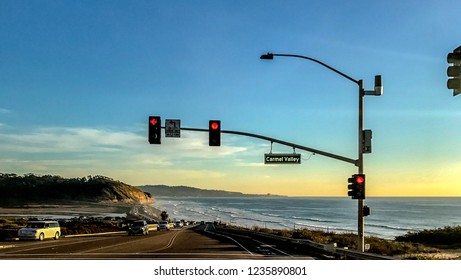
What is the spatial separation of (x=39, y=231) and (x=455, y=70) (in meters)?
30.9

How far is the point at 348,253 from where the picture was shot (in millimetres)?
24188


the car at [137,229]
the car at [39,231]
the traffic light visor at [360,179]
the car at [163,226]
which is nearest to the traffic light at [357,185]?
the traffic light visor at [360,179]

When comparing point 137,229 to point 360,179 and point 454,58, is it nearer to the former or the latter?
point 360,179

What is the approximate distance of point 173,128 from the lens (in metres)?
27.6

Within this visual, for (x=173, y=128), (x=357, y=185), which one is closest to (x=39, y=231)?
(x=173, y=128)

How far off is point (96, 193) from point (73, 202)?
7374 millimetres

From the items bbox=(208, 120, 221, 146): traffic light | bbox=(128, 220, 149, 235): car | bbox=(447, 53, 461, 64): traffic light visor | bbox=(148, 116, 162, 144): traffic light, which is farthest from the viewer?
bbox=(128, 220, 149, 235): car

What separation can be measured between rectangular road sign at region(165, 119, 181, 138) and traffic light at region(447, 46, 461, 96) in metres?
13.6

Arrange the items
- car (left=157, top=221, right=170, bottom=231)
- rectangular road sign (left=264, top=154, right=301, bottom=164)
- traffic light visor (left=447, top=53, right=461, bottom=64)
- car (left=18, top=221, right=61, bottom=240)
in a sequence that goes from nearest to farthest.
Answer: traffic light visor (left=447, top=53, right=461, bottom=64)
rectangular road sign (left=264, top=154, right=301, bottom=164)
car (left=18, top=221, right=61, bottom=240)
car (left=157, top=221, right=170, bottom=231)

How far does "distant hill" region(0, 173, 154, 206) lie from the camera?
90069 mm

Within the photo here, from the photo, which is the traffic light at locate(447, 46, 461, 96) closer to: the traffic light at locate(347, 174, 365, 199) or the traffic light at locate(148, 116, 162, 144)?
the traffic light at locate(347, 174, 365, 199)

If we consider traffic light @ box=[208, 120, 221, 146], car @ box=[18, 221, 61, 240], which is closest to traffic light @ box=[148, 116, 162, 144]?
traffic light @ box=[208, 120, 221, 146]

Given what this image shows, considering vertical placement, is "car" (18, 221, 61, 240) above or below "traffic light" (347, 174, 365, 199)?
below
